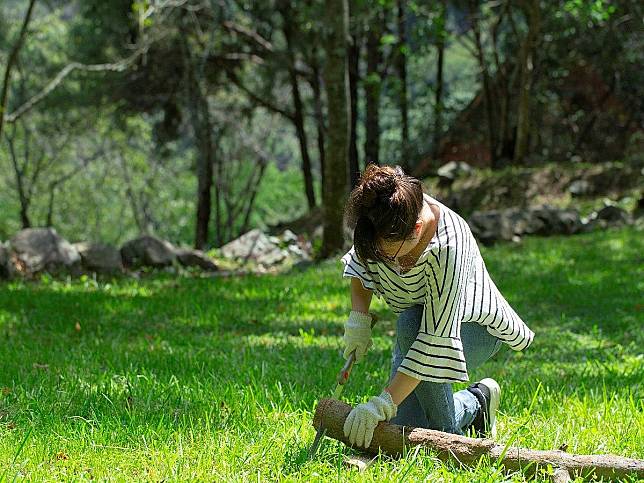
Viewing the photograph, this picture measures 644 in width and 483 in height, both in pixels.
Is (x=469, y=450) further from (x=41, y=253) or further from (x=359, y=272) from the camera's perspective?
(x=41, y=253)

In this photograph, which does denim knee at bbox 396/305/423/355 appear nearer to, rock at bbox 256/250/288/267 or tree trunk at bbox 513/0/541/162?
rock at bbox 256/250/288/267

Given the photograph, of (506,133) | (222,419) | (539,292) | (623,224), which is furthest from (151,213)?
(222,419)

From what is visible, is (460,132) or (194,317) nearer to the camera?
(194,317)

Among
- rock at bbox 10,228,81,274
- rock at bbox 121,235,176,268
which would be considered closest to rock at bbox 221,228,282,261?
rock at bbox 121,235,176,268

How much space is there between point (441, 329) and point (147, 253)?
A: 26.0 feet

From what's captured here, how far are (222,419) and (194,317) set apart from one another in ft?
10.3

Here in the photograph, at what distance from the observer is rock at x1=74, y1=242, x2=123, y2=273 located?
971 cm

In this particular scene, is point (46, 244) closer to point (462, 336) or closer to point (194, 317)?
point (194, 317)

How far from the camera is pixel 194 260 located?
426 inches

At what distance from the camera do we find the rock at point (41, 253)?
9305mm

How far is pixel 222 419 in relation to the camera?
3.44 m

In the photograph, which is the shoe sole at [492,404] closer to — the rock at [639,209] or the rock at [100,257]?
the rock at [100,257]

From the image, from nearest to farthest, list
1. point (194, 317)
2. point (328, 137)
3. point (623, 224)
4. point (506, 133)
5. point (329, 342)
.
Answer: point (329, 342) → point (194, 317) → point (328, 137) → point (623, 224) → point (506, 133)

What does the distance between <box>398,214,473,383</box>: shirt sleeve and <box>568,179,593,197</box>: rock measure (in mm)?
12547
